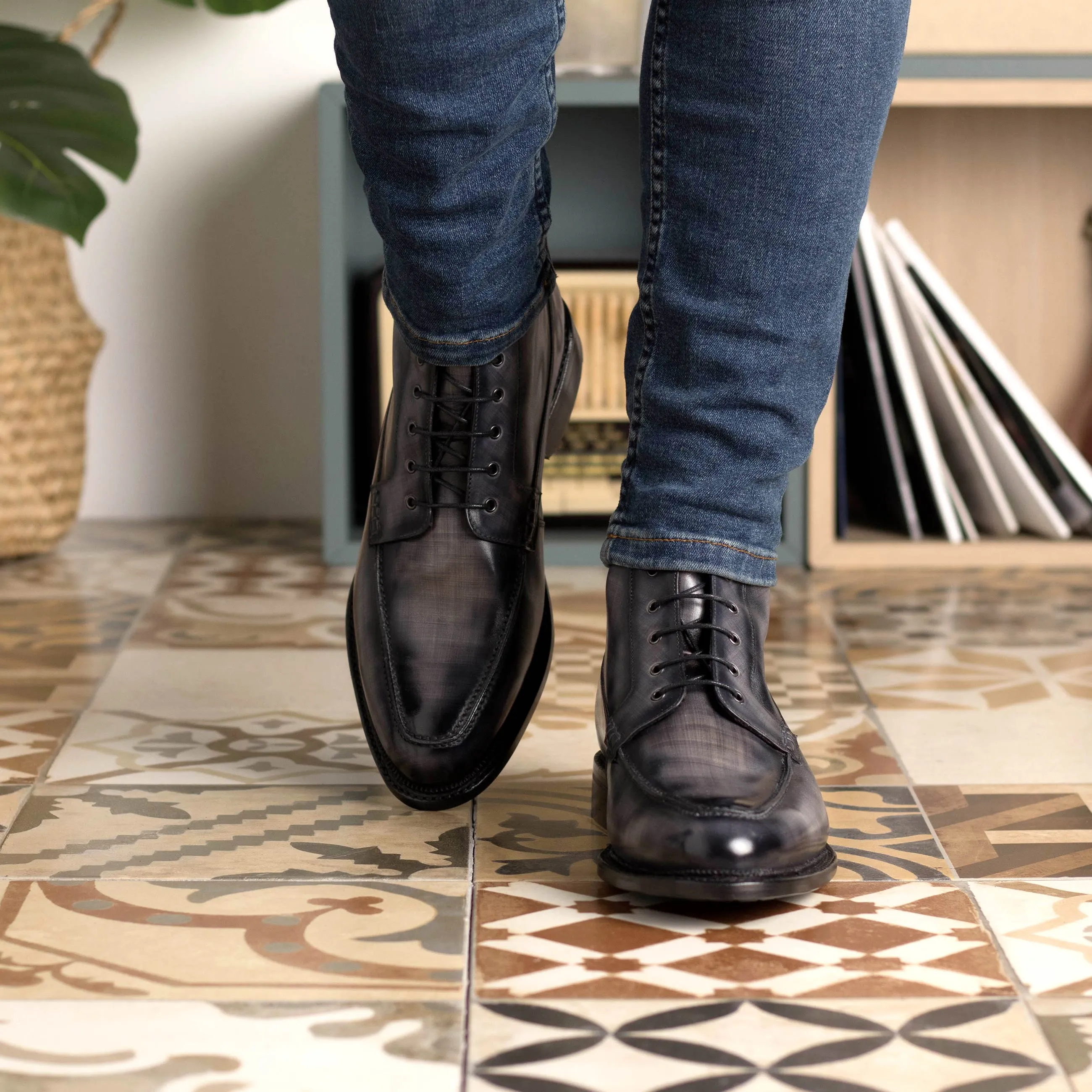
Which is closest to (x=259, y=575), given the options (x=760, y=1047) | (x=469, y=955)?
(x=469, y=955)

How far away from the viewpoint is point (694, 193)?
72cm

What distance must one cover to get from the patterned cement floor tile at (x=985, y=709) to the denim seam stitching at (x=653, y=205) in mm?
322

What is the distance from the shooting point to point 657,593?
0.75 metres

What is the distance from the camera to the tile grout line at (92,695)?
32.8 inches

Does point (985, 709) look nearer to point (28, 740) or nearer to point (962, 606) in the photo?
point (962, 606)

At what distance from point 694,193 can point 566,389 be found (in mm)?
212

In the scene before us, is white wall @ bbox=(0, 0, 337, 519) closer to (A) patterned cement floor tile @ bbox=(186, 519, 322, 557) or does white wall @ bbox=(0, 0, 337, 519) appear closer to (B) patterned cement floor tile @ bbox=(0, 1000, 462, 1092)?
(A) patterned cement floor tile @ bbox=(186, 519, 322, 557)

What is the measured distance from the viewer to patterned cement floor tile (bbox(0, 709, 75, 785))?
2.96 ft

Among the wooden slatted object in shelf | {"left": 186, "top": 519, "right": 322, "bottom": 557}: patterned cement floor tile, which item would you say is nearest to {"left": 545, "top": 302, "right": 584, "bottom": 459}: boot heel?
the wooden slatted object in shelf

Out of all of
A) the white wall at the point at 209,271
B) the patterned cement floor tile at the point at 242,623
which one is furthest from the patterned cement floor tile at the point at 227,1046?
the white wall at the point at 209,271

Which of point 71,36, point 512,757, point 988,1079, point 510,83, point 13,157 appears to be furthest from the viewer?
point 71,36

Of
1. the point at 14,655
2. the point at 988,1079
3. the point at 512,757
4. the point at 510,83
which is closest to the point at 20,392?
the point at 14,655

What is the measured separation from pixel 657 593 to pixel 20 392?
102 centimetres

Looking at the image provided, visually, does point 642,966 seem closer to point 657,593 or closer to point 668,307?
point 657,593
